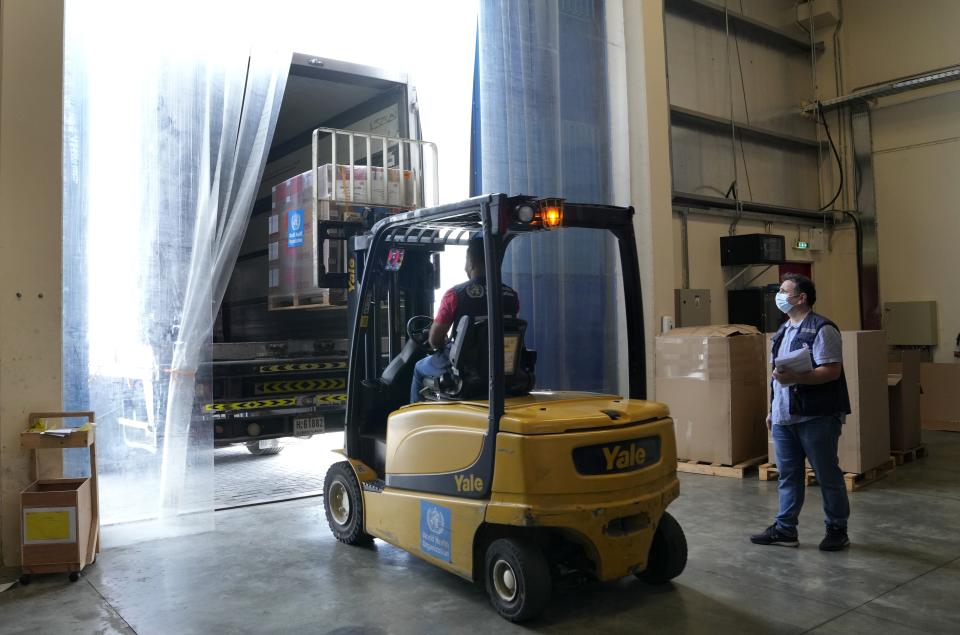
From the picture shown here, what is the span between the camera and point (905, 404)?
23.1 ft

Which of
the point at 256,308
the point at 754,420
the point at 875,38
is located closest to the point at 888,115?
the point at 875,38

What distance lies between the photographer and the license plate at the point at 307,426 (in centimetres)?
647

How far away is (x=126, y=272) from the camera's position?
491cm

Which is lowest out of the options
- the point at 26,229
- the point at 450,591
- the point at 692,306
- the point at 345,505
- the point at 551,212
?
the point at 450,591

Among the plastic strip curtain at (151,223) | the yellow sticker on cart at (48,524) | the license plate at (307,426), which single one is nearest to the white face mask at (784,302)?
the plastic strip curtain at (151,223)

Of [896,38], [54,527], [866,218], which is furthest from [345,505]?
[896,38]

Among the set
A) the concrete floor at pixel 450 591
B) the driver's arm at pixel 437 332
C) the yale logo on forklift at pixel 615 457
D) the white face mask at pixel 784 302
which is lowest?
the concrete floor at pixel 450 591

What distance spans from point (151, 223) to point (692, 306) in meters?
5.76

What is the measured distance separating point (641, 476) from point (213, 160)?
3.57 m

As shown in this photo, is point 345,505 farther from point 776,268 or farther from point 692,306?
point 776,268

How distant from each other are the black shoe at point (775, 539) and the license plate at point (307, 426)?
3.64m

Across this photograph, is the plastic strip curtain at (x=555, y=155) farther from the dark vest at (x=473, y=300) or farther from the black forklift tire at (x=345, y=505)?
the dark vest at (x=473, y=300)

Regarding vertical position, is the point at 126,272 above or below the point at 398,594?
above

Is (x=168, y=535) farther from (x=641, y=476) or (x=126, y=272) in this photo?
(x=641, y=476)
